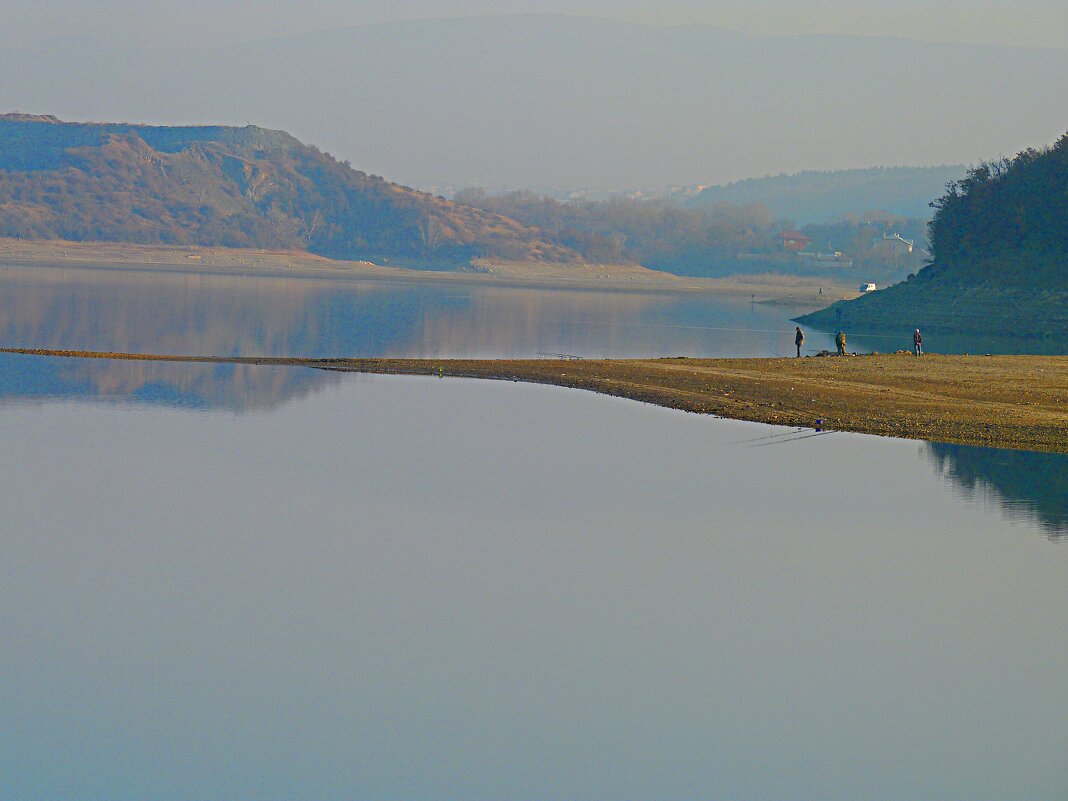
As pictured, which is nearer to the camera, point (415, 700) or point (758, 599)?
point (415, 700)

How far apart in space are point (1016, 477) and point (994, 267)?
64436 millimetres

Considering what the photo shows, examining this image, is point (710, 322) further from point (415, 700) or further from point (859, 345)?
point (415, 700)

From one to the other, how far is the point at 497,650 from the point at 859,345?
53.8 m

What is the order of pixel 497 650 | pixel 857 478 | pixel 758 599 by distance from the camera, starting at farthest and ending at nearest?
1. pixel 857 478
2. pixel 758 599
3. pixel 497 650

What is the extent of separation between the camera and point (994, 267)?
8662 centimetres

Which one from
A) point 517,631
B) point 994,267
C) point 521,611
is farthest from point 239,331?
point 517,631

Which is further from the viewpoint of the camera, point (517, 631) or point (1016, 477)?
point (1016, 477)

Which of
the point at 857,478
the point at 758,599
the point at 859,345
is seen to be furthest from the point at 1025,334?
the point at 758,599

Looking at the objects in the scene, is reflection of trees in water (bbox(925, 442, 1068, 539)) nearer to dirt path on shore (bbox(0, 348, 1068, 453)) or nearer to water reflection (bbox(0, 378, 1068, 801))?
water reflection (bbox(0, 378, 1068, 801))

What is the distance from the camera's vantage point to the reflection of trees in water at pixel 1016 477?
22.6m

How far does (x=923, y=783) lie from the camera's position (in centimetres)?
1186

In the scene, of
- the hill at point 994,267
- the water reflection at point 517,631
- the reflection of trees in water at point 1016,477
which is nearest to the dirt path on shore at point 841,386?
the reflection of trees in water at point 1016,477

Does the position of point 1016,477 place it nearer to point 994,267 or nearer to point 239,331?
point 239,331

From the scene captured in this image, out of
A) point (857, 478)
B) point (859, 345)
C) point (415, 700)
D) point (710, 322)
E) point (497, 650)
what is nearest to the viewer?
point (415, 700)
